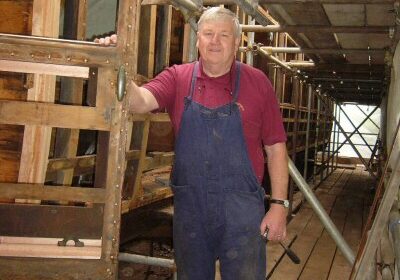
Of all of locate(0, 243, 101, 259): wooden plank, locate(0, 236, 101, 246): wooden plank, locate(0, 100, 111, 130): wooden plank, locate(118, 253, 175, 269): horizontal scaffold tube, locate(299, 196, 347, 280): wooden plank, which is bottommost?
locate(299, 196, 347, 280): wooden plank

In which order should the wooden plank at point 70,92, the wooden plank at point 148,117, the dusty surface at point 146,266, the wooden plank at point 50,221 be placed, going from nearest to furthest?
the wooden plank at point 50,221
the wooden plank at point 70,92
the wooden plank at point 148,117
the dusty surface at point 146,266

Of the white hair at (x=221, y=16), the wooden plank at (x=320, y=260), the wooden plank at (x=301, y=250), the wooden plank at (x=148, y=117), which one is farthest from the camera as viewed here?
the wooden plank at (x=320, y=260)

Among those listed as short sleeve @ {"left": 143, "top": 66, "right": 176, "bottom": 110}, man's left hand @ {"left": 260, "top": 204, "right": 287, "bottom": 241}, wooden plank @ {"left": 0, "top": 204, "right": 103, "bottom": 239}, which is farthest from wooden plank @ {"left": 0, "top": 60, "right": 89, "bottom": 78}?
man's left hand @ {"left": 260, "top": 204, "right": 287, "bottom": 241}

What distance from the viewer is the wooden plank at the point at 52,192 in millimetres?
2564

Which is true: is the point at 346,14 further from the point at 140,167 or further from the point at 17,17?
the point at 17,17

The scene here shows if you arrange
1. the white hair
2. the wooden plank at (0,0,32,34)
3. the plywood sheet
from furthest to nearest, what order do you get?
the plywood sheet < the wooden plank at (0,0,32,34) < the white hair

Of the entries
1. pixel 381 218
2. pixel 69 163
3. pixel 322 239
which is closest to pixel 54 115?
pixel 69 163

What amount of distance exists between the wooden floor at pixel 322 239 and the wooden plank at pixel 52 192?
3.52 meters

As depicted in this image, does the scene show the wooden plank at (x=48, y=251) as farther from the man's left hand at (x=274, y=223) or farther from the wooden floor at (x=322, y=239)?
the wooden floor at (x=322, y=239)

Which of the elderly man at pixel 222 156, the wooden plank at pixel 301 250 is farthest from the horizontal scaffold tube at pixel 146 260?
the wooden plank at pixel 301 250

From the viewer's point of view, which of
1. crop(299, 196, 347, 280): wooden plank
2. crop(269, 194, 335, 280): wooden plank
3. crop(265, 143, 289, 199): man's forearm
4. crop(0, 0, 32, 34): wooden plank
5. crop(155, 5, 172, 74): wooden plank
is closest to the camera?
crop(265, 143, 289, 199): man's forearm

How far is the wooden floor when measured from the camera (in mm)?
5781

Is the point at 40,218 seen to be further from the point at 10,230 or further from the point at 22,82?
the point at 22,82

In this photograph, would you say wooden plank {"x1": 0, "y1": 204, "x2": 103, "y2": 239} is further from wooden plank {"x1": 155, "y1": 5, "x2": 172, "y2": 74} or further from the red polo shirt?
wooden plank {"x1": 155, "y1": 5, "x2": 172, "y2": 74}
